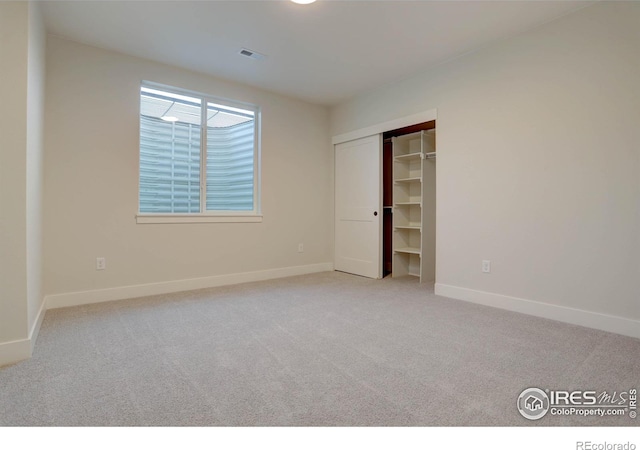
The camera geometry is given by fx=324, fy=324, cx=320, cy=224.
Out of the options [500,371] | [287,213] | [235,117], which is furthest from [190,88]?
[500,371]

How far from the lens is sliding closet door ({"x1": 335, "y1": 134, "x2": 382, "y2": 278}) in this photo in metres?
4.38

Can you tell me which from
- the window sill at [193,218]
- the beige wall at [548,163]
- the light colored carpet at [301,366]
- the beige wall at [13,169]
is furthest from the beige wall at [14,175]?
the beige wall at [548,163]

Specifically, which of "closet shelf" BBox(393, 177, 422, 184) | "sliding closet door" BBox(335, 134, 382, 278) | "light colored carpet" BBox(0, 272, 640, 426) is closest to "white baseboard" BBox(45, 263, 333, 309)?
"light colored carpet" BBox(0, 272, 640, 426)

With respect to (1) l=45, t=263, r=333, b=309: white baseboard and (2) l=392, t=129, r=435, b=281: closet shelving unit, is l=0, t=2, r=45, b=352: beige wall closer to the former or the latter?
(1) l=45, t=263, r=333, b=309: white baseboard

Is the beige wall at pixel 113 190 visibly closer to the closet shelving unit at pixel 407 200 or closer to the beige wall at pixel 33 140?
the beige wall at pixel 33 140

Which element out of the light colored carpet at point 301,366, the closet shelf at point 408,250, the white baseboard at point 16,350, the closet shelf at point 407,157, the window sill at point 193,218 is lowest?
the light colored carpet at point 301,366

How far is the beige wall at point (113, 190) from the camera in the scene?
298 centimetres

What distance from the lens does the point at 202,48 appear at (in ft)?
10.3

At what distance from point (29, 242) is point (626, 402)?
3398mm

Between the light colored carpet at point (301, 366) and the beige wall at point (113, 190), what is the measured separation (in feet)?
1.72

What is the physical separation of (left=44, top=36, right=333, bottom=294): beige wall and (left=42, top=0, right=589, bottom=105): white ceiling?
271 mm

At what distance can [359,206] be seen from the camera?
4.61m
